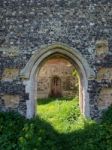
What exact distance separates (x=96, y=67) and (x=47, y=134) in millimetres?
2559

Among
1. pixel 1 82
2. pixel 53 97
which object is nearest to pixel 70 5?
pixel 1 82

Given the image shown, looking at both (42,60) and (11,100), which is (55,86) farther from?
(11,100)

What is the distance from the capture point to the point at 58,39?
1172 cm

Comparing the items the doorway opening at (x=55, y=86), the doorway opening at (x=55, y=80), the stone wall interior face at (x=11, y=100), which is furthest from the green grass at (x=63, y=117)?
the doorway opening at (x=55, y=86)

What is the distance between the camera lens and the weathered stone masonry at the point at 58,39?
38.3 feet

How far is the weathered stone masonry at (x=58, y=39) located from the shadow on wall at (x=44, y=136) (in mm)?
610

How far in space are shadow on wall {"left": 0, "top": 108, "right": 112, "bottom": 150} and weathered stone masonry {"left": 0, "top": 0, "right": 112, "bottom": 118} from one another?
610 mm

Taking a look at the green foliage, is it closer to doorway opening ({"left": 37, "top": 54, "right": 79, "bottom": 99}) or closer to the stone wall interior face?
the stone wall interior face

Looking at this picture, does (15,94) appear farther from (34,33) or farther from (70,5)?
(70,5)

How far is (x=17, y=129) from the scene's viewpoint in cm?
1034

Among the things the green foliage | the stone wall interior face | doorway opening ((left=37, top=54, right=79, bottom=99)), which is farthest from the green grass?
doorway opening ((left=37, top=54, right=79, bottom=99))

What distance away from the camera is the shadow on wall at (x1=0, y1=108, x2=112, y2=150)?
9242 millimetres

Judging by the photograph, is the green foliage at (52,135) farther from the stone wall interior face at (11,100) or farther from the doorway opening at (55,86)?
the doorway opening at (55,86)

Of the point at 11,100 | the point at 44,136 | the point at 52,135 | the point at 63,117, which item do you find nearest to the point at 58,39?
the point at 11,100
